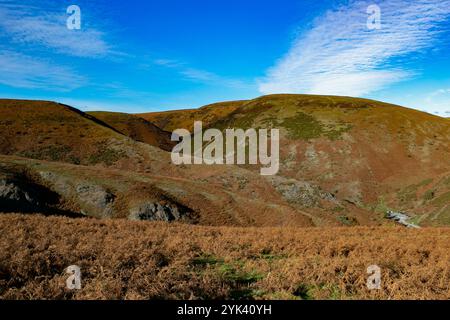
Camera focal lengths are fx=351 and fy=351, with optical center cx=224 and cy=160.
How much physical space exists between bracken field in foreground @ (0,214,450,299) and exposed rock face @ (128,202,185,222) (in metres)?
20.9

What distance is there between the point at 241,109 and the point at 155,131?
36.5m

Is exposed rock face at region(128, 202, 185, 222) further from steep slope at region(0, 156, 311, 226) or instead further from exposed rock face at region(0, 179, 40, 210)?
exposed rock face at region(0, 179, 40, 210)

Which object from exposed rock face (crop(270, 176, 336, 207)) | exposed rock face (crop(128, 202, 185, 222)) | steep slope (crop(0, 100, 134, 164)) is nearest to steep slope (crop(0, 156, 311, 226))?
exposed rock face (crop(128, 202, 185, 222))

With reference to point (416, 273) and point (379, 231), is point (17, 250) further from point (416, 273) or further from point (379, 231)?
point (379, 231)

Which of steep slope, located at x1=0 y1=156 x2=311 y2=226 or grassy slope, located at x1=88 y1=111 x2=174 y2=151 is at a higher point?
grassy slope, located at x1=88 y1=111 x2=174 y2=151

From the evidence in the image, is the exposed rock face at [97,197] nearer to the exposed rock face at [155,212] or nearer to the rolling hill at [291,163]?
the rolling hill at [291,163]

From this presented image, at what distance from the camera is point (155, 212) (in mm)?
39469

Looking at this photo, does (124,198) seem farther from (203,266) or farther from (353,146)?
(353,146)

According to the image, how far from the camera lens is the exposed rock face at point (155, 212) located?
38.5m

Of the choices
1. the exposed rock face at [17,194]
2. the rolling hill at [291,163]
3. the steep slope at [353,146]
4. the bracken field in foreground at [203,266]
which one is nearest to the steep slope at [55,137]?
the rolling hill at [291,163]

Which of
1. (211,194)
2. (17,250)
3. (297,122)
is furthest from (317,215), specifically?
(297,122)

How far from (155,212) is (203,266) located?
27617 mm

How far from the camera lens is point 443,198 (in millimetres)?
60562

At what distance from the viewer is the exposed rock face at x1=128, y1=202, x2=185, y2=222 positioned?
38.5 meters
